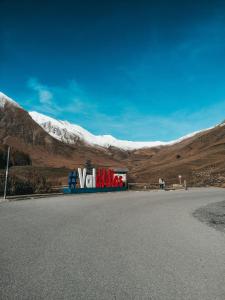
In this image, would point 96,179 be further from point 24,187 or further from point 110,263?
point 110,263

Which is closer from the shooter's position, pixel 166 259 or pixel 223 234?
pixel 166 259

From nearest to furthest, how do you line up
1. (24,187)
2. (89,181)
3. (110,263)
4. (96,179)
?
(110,263) < (24,187) < (89,181) < (96,179)

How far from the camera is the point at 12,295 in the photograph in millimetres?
4199

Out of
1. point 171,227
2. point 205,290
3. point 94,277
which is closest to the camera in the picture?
point 205,290

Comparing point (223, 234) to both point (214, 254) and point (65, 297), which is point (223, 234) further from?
point (65, 297)

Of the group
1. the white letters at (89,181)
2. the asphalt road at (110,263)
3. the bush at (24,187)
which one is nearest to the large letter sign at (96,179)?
the white letters at (89,181)

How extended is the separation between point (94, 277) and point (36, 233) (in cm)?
418

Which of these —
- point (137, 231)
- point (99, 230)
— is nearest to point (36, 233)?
point (99, 230)

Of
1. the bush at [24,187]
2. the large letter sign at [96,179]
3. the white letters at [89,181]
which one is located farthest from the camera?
the white letters at [89,181]

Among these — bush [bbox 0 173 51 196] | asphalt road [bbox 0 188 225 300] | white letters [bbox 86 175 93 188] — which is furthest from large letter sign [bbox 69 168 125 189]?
asphalt road [bbox 0 188 225 300]

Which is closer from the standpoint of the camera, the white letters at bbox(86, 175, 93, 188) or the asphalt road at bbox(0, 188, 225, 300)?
the asphalt road at bbox(0, 188, 225, 300)

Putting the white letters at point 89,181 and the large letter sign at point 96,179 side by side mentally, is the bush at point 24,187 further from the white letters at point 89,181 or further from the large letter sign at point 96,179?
the white letters at point 89,181

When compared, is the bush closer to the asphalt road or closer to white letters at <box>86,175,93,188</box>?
white letters at <box>86,175,93,188</box>

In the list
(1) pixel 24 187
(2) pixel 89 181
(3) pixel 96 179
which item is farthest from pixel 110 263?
(3) pixel 96 179
